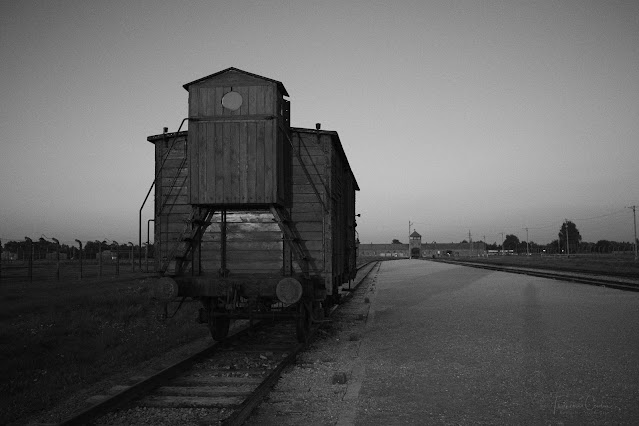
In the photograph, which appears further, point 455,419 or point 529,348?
point 529,348

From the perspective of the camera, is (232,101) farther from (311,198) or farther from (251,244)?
(251,244)

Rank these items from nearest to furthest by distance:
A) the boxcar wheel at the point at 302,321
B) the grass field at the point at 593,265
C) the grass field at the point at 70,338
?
1. the grass field at the point at 70,338
2. the boxcar wheel at the point at 302,321
3. the grass field at the point at 593,265

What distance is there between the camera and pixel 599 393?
20.5 feet

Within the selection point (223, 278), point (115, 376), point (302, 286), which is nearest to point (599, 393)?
point (302, 286)

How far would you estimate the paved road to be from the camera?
5.57 metres

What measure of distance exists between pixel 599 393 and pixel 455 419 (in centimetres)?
220

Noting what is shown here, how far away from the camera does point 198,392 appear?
6.02 meters

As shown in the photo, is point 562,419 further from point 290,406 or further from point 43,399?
point 43,399

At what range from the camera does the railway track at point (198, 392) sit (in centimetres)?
518

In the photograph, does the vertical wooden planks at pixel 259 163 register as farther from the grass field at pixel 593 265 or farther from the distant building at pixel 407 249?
the distant building at pixel 407 249

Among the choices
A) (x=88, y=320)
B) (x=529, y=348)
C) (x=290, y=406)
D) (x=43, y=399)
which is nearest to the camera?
(x=290, y=406)

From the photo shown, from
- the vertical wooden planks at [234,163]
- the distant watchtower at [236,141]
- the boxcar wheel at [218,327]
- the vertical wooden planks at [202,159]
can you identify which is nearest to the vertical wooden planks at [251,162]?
the distant watchtower at [236,141]

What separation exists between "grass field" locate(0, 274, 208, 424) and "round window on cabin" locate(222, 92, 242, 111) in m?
4.42

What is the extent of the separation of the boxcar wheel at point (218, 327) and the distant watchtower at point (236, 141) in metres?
2.24
